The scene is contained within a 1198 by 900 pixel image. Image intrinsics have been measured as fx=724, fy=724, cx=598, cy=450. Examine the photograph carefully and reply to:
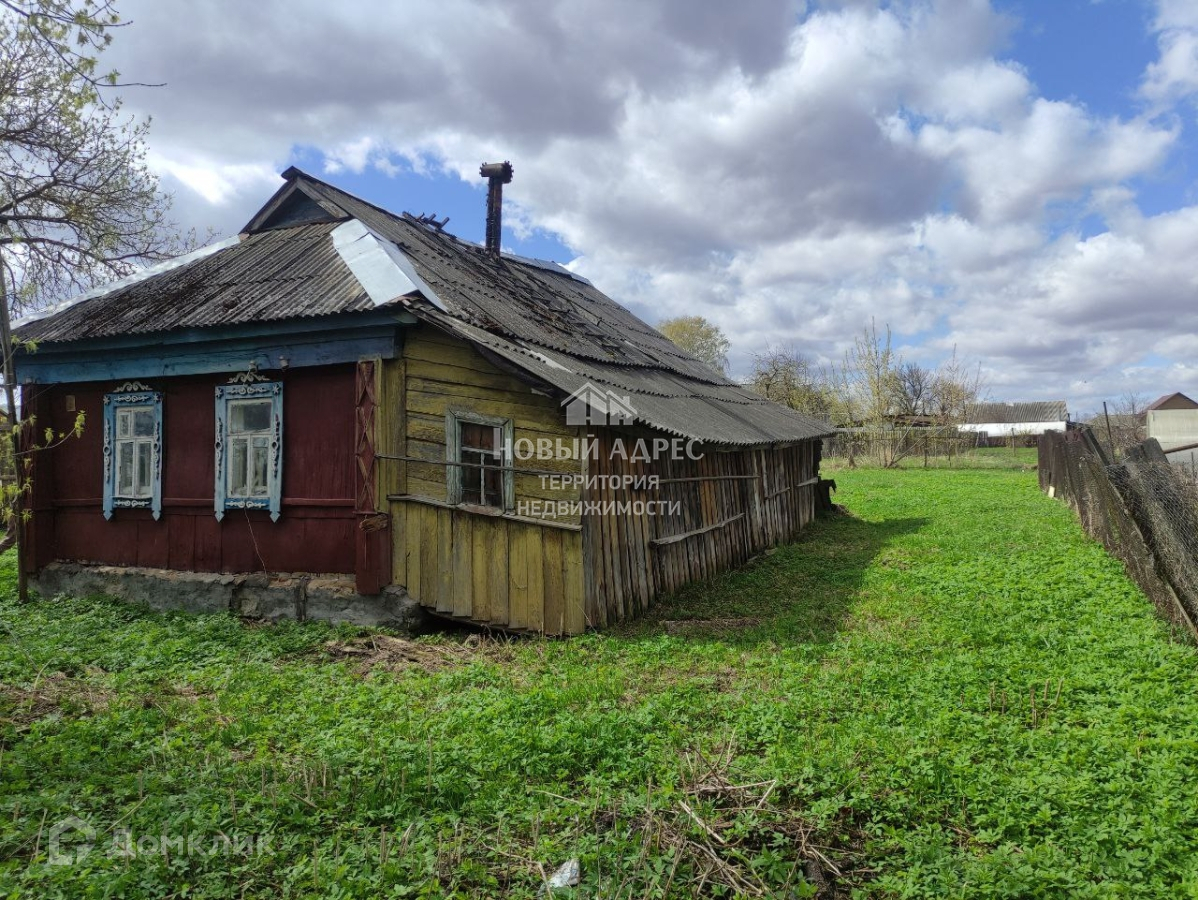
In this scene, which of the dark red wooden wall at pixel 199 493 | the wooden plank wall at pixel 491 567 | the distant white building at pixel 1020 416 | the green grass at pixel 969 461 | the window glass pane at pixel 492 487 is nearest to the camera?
the wooden plank wall at pixel 491 567

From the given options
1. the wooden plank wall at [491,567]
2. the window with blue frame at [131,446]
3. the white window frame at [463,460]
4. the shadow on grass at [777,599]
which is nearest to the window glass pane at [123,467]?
the window with blue frame at [131,446]

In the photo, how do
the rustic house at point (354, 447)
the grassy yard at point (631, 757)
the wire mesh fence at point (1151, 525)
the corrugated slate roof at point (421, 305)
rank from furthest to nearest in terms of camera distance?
the corrugated slate roof at point (421, 305) → the rustic house at point (354, 447) → the wire mesh fence at point (1151, 525) → the grassy yard at point (631, 757)

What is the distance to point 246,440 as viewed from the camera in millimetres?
8680

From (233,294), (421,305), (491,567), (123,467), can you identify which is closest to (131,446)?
(123,467)

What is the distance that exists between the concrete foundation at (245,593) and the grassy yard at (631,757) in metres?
0.40

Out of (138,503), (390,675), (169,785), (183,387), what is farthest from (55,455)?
(169,785)

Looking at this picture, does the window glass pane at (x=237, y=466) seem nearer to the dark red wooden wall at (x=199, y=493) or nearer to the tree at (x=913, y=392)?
the dark red wooden wall at (x=199, y=493)

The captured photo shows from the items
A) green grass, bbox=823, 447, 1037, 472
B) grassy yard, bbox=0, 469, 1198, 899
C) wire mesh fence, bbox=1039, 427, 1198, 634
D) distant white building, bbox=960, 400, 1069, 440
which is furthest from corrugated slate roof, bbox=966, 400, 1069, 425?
grassy yard, bbox=0, 469, 1198, 899

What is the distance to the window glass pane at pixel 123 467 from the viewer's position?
372 inches

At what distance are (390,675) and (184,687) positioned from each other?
1.71 m

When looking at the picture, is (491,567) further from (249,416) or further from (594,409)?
(249,416)

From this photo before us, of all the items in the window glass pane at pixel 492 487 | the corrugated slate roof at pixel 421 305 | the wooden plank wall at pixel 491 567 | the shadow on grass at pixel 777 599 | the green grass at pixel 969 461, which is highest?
the corrugated slate roof at pixel 421 305

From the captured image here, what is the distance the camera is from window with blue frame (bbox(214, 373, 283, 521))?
8489mm

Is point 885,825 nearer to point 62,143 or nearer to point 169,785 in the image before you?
point 169,785
